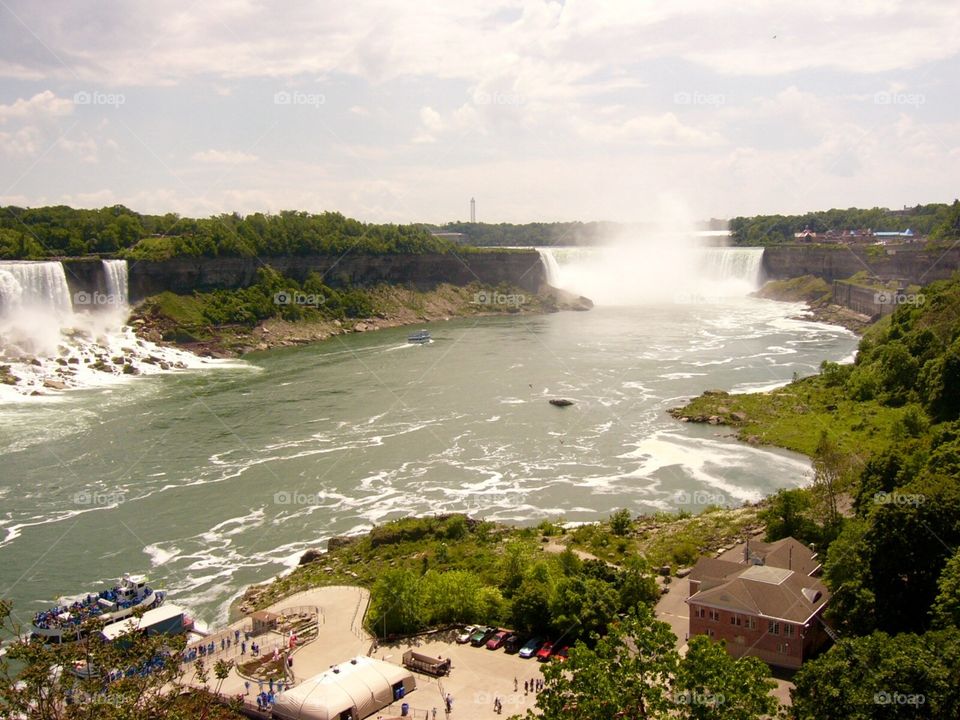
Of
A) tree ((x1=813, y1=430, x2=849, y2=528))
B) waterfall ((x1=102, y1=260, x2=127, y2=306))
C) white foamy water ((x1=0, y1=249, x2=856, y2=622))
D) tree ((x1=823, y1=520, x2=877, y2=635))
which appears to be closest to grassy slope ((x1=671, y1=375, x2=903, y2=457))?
white foamy water ((x1=0, y1=249, x2=856, y2=622))

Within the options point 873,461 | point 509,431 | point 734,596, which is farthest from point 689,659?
point 509,431

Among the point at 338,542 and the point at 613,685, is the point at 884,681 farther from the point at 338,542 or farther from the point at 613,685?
the point at 338,542

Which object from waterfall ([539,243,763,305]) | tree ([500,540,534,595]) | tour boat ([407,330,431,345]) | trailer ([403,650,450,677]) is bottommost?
trailer ([403,650,450,677])

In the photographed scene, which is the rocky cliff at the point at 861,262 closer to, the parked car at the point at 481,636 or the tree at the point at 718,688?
the parked car at the point at 481,636

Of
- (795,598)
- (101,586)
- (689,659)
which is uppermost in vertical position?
(689,659)

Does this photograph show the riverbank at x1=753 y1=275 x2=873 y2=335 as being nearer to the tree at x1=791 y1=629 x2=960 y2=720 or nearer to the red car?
the red car

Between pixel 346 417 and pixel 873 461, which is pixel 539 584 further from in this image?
pixel 346 417
